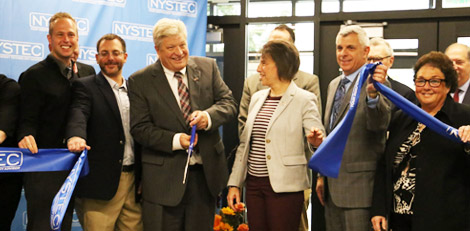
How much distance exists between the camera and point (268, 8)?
6.05 metres

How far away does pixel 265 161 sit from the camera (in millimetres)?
3574

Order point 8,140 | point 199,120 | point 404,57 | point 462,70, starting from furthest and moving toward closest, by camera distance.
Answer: point 404,57 → point 462,70 → point 8,140 → point 199,120

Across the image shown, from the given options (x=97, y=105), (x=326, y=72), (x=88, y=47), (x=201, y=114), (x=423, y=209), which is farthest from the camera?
(x=326, y=72)

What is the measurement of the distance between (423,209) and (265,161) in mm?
1052

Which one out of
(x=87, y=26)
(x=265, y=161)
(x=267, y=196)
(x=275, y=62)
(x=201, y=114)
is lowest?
(x=267, y=196)

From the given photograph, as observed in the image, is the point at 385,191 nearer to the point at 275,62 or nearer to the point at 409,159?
the point at 409,159

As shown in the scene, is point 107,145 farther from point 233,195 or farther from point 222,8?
point 222,8

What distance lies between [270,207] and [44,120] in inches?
61.8

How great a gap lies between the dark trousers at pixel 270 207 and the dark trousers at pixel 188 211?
29cm

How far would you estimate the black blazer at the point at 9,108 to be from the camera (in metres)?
3.60

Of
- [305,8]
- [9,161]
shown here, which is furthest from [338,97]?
[305,8]

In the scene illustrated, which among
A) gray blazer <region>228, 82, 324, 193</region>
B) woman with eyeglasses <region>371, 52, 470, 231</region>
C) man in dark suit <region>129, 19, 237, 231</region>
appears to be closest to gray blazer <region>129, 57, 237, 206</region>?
man in dark suit <region>129, 19, 237, 231</region>

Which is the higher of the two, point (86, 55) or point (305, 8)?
point (305, 8)

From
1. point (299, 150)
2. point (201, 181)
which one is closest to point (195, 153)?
point (201, 181)
